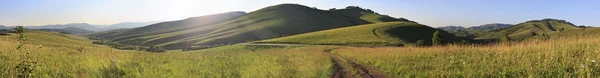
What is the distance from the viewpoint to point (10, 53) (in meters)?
11.0

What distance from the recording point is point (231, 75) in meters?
10.3

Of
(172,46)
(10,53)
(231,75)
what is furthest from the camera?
(172,46)

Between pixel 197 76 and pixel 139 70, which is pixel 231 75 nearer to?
pixel 197 76

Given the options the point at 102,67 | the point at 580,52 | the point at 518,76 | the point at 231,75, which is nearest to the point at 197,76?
the point at 231,75

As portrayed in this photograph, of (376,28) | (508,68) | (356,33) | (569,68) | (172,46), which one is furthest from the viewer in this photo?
(172,46)

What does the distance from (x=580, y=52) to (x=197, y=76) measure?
11.4 m

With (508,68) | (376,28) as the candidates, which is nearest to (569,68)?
(508,68)

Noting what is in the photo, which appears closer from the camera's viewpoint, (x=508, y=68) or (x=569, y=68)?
(x=569, y=68)

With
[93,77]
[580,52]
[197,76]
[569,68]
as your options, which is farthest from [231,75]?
[580,52]

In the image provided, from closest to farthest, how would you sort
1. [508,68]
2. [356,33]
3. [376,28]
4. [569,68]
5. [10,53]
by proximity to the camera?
[569,68]
[508,68]
[10,53]
[356,33]
[376,28]

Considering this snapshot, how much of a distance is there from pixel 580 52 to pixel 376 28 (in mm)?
106939

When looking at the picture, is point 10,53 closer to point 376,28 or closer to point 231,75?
point 231,75

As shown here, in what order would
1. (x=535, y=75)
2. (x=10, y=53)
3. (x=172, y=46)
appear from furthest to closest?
(x=172, y=46) < (x=10, y=53) < (x=535, y=75)

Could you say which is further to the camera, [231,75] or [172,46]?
[172,46]
